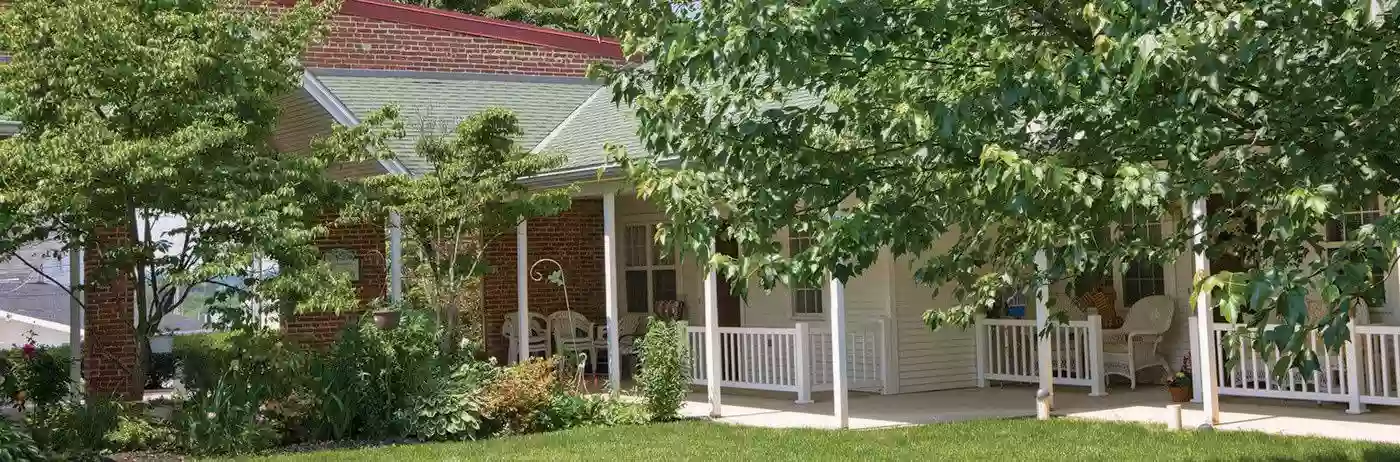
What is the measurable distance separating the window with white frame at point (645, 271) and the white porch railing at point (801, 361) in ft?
9.25

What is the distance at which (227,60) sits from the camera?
37.6 ft

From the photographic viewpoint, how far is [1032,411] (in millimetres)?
13203

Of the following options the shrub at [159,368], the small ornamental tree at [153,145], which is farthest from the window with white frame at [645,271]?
the small ornamental tree at [153,145]

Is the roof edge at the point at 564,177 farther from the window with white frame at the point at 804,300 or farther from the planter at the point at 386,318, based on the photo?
the window with white frame at the point at 804,300

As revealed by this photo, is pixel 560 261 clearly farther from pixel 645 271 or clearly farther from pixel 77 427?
pixel 77 427

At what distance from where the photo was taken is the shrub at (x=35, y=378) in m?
14.5

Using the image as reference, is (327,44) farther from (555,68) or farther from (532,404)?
(532,404)

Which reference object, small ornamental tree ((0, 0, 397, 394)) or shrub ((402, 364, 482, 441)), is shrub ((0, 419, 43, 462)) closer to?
small ornamental tree ((0, 0, 397, 394))

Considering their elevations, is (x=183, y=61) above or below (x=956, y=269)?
above

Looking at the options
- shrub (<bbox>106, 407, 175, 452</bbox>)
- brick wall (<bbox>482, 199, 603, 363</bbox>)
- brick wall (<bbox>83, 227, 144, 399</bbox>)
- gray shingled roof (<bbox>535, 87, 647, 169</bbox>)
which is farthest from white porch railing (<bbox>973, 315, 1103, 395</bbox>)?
brick wall (<bbox>83, 227, 144, 399</bbox>)

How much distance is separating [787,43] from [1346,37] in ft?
6.73

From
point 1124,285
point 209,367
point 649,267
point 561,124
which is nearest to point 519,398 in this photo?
point 209,367

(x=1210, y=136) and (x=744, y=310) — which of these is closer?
(x=1210, y=136)

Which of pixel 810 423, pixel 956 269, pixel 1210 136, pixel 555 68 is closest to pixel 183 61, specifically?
pixel 810 423
